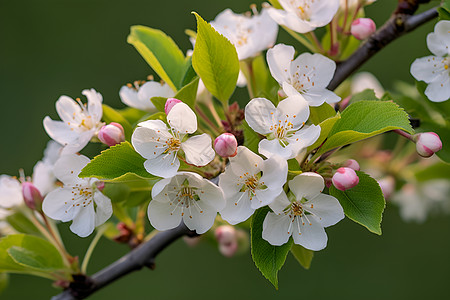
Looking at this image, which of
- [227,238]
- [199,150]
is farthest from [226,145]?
[227,238]

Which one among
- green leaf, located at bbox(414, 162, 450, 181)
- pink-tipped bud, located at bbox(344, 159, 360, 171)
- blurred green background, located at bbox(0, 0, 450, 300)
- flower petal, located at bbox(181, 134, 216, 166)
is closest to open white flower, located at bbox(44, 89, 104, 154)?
flower petal, located at bbox(181, 134, 216, 166)

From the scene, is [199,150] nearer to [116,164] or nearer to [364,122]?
[116,164]

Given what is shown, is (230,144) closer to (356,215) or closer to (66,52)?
(356,215)

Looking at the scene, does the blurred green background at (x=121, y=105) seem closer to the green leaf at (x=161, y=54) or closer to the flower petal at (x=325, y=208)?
the green leaf at (x=161, y=54)

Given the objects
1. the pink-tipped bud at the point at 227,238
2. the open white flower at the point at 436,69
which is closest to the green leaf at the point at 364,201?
the open white flower at the point at 436,69

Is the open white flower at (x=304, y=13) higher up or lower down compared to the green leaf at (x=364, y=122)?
higher up
